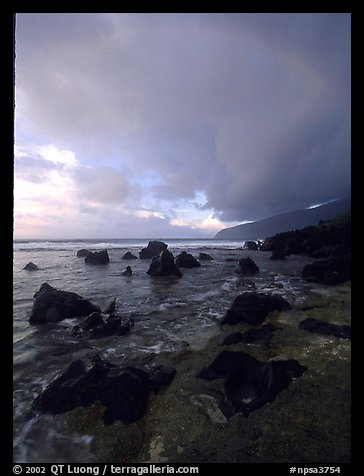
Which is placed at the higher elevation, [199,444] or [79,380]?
[79,380]

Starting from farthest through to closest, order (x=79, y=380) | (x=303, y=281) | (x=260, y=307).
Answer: (x=303, y=281)
(x=260, y=307)
(x=79, y=380)

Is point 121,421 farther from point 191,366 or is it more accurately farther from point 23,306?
point 23,306

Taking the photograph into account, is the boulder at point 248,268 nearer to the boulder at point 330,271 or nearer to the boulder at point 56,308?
the boulder at point 330,271

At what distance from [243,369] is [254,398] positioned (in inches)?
29.3

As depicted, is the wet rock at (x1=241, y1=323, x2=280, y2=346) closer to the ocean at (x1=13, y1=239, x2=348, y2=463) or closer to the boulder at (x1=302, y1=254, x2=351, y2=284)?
the ocean at (x1=13, y1=239, x2=348, y2=463)

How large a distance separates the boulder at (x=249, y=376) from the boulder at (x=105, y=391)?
132 cm

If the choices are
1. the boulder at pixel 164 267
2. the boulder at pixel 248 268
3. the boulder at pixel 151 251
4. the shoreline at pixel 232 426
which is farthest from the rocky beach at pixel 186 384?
the boulder at pixel 151 251

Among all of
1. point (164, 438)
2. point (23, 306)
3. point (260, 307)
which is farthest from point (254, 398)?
point (23, 306)

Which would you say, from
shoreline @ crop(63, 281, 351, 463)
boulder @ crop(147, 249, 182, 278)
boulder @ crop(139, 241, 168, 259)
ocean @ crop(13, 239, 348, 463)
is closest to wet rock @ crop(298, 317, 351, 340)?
shoreline @ crop(63, 281, 351, 463)

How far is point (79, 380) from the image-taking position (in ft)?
15.7

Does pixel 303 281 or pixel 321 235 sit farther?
pixel 321 235

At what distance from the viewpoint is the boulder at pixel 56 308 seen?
30.8ft
